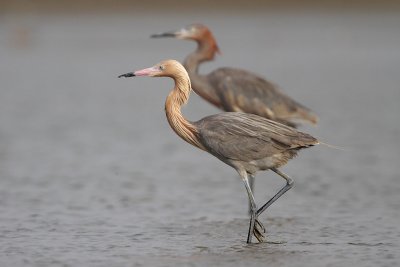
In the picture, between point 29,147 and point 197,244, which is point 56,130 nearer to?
point 29,147

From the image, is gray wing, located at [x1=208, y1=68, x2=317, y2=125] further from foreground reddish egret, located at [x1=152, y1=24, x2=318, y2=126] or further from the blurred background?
the blurred background

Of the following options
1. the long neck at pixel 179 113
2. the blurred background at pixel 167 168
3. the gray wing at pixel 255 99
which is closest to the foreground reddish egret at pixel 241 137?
the long neck at pixel 179 113

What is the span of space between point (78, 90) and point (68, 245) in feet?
42.2

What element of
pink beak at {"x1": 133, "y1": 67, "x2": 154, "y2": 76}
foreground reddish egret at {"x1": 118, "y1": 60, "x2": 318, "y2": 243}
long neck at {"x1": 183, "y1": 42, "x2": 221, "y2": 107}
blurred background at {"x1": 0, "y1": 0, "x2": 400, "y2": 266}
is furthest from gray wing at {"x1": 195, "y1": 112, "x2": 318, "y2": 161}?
long neck at {"x1": 183, "y1": 42, "x2": 221, "y2": 107}

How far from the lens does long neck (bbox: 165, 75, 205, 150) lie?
26.7ft

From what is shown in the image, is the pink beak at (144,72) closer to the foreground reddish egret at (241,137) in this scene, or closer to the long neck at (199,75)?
the foreground reddish egret at (241,137)

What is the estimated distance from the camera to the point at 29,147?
13.5 meters

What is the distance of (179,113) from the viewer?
819 centimetres

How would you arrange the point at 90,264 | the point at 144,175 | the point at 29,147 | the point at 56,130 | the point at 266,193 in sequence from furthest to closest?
the point at 56,130, the point at 29,147, the point at 144,175, the point at 266,193, the point at 90,264

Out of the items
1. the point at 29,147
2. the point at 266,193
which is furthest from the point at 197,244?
the point at 29,147

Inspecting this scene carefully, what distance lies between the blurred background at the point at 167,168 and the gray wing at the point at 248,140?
750mm

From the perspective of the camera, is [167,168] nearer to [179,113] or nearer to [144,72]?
[179,113]

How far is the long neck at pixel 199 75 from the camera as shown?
10.6m

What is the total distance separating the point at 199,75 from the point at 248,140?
2851 mm
